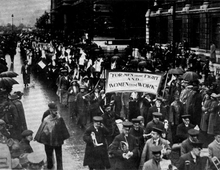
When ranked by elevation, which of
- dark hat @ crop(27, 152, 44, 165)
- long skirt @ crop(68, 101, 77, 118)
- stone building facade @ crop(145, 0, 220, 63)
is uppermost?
stone building facade @ crop(145, 0, 220, 63)

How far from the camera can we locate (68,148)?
10766 millimetres

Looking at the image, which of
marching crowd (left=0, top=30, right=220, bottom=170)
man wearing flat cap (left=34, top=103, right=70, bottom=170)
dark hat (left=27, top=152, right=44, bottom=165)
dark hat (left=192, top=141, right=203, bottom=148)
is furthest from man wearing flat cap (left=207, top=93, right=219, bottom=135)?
dark hat (left=27, top=152, right=44, bottom=165)

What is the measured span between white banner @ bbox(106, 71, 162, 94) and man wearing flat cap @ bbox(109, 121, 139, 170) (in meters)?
1.78

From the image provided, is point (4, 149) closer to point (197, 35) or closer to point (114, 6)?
point (197, 35)

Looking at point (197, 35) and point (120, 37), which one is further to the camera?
point (120, 37)

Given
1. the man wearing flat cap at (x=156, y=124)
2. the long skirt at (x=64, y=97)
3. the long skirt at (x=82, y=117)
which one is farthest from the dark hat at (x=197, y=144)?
the long skirt at (x=64, y=97)

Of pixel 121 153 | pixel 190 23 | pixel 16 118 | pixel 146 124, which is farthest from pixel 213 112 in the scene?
pixel 190 23

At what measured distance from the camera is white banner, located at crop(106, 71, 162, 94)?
9.01 metres

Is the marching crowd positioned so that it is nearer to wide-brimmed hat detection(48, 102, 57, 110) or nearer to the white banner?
wide-brimmed hat detection(48, 102, 57, 110)

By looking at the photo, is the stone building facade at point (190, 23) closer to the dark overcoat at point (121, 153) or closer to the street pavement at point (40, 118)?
the street pavement at point (40, 118)

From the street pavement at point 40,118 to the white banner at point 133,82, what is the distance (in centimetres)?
174

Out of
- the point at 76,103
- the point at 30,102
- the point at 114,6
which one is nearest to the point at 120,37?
the point at 114,6

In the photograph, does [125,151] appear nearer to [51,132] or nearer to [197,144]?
[197,144]

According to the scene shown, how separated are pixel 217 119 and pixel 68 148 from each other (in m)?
3.56
